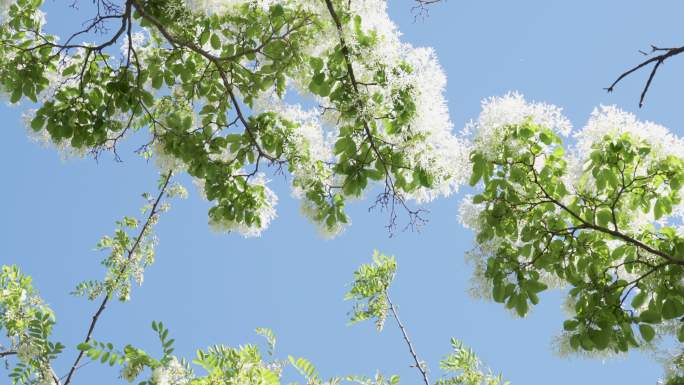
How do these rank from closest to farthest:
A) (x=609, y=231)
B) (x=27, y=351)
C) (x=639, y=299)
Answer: (x=609, y=231) → (x=639, y=299) → (x=27, y=351)

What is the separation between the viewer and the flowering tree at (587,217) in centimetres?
350

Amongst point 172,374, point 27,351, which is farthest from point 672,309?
point 27,351

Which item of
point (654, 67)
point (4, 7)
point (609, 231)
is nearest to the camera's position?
point (654, 67)

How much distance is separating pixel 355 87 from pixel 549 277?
5.48ft

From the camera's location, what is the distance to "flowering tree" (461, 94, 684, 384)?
3.50 m

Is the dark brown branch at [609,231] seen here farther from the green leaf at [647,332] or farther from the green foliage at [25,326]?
the green foliage at [25,326]

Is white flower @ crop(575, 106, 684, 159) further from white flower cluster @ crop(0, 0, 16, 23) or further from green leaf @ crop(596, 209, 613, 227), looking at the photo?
white flower cluster @ crop(0, 0, 16, 23)

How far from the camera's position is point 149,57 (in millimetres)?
5051

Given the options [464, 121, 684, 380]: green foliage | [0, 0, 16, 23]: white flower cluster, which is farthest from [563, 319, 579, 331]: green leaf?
[0, 0, 16, 23]: white flower cluster

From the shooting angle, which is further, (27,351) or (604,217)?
(27,351)

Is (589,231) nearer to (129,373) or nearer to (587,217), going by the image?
(587,217)

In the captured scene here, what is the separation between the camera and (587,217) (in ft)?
12.3

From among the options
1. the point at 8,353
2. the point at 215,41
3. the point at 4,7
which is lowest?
the point at 8,353

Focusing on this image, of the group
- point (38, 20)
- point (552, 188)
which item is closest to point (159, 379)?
point (552, 188)
